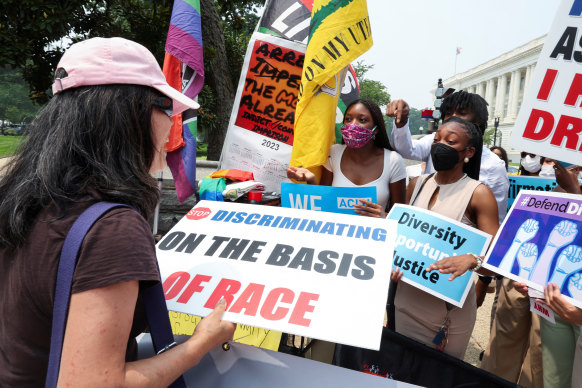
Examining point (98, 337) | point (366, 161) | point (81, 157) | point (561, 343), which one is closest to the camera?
point (98, 337)

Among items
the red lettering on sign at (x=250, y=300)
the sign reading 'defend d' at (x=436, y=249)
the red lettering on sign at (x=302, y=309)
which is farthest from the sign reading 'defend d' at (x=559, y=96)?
the red lettering on sign at (x=250, y=300)

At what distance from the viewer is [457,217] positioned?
7.34 ft

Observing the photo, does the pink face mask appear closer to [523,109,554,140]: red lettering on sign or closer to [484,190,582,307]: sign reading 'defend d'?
[523,109,554,140]: red lettering on sign

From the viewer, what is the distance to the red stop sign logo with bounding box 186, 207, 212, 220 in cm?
197

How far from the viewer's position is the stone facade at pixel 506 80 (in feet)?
229

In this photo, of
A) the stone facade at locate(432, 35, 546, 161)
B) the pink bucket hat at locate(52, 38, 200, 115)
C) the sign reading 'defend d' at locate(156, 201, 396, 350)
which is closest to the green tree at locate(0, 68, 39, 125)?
the sign reading 'defend d' at locate(156, 201, 396, 350)

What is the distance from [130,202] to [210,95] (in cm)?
631

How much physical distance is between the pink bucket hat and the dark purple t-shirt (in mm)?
376

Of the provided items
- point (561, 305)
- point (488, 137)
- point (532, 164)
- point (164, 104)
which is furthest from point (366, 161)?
point (488, 137)

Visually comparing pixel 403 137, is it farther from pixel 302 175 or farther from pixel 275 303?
pixel 275 303

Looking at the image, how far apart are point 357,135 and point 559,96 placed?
1.25 meters

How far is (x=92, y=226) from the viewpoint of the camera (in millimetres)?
942

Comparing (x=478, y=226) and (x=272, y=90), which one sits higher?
(x=272, y=90)

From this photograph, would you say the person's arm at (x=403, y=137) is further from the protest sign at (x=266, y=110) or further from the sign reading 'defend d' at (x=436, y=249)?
the sign reading 'defend d' at (x=436, y=249)
